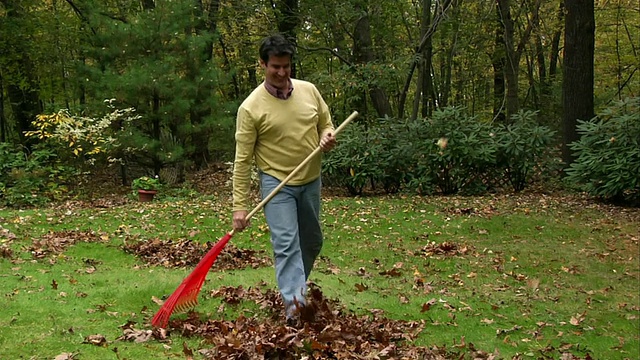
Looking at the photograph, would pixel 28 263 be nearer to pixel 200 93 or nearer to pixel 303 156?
pixel 303 156

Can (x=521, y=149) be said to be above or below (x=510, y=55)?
below

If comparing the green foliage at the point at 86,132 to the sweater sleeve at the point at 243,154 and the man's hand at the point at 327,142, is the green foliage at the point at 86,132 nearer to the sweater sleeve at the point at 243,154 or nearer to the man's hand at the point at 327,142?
the sweater sleeve at the point at 243,154

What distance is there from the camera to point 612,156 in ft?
34.8

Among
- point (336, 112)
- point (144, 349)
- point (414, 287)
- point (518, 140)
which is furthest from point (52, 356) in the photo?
point (336, 112)

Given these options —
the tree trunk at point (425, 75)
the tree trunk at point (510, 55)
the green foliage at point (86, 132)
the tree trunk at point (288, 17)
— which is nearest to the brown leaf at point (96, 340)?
the green foliage at point (86, 132)

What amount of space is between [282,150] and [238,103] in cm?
1213

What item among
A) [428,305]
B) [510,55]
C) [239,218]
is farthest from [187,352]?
[510,55]

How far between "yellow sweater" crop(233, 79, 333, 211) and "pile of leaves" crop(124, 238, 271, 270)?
2662mm

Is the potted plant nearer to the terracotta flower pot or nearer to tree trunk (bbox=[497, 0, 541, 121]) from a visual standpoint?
the terracotta flower pot

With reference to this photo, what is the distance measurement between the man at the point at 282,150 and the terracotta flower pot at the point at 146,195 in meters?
8.69

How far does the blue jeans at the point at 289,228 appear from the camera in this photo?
13.1ft

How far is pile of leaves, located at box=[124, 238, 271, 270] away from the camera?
6.68 metres

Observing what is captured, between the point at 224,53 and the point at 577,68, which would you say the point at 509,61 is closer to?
the point at 577,68

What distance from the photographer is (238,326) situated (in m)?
4.16
